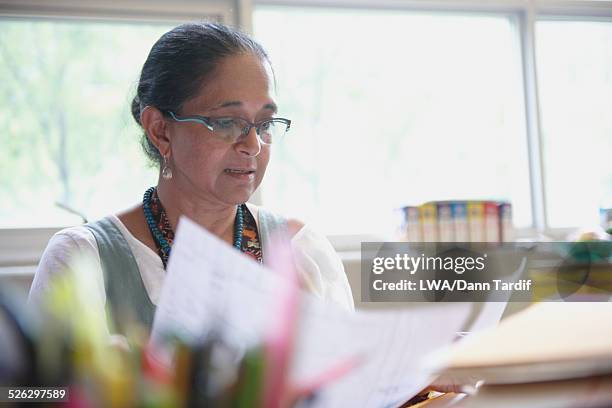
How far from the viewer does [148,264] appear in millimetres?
1147

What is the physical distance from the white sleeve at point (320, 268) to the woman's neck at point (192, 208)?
151 mm

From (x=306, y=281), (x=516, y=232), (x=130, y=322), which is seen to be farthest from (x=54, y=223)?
(x=130, y=322)

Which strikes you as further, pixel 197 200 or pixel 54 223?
pixel 54 223

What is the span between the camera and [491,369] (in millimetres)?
328

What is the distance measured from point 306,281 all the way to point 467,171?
2.12m

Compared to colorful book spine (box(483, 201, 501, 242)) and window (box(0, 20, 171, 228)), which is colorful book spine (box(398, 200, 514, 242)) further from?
window (box(0, 20, 171, 228))

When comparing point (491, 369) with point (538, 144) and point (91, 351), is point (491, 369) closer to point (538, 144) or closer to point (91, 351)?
point (91, 351)

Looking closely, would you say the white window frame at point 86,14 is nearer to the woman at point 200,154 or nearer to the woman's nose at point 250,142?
the woman at point 200,154

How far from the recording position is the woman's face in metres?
1.20

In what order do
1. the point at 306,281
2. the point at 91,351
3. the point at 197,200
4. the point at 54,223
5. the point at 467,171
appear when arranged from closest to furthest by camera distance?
the point at 91,351 < the point at 306,281 < the point at 197,200 < the point at 54,223 < the point at 467,171

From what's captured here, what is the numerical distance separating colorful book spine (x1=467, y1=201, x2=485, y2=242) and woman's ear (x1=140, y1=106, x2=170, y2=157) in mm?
1327

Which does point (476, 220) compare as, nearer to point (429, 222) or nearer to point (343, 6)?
point (429, 222)

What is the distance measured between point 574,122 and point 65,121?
7.87 ft

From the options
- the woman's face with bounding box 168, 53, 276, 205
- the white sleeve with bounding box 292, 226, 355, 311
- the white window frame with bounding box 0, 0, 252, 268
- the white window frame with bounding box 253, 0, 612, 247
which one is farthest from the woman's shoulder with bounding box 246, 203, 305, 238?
the white window frame with bounding box 253, 0, 612, 247
